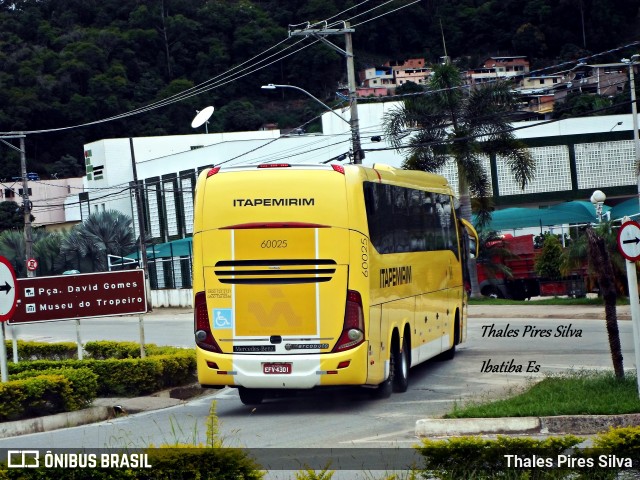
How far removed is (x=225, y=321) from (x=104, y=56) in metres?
95.2

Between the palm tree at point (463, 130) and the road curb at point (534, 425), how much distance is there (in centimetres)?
2637

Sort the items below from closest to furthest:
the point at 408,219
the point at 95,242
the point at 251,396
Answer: the point at 251,396 → the point at 408,219 → the point at 95,242

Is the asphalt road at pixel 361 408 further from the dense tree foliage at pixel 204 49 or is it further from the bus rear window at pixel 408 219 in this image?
the dense tree foliage at pixel 204 49

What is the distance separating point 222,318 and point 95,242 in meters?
49.4

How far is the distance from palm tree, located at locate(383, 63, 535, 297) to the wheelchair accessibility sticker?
952 inches

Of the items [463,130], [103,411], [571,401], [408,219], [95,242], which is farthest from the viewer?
[95,242]

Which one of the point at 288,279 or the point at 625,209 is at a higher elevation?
the point at 625,209

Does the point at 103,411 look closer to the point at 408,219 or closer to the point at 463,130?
the point at 408,219

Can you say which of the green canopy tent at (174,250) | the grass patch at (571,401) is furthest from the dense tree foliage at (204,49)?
the grass patch at (571,401)

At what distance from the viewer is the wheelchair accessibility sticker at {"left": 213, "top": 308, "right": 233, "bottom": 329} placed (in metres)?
15.4

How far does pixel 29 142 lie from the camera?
107125 millimetres

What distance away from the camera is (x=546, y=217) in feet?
154

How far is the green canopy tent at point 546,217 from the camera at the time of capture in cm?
4672

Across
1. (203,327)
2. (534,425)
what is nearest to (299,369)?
(203,327)
